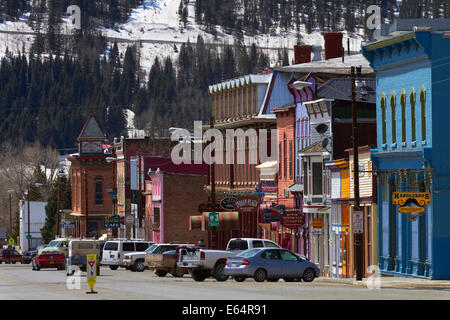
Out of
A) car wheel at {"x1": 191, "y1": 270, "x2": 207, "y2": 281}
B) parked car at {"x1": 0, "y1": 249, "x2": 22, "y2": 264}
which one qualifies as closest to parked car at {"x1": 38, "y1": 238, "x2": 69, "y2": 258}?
car wheel at {"x1": 191, "y1": 270, "x2": 207, "y2": 281}

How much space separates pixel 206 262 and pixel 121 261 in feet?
57.4

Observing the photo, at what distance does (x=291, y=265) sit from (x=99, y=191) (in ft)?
261

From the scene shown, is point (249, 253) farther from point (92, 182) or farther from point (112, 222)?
point (92, 182)

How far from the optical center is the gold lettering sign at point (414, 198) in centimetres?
4706

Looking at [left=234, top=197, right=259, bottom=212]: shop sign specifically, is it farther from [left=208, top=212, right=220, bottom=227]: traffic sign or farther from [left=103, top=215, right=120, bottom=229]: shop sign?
[left=103, top=215, right=120, bottom=229]: shop sign

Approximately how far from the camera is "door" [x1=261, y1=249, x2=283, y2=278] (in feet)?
157

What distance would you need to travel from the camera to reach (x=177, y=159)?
105562 mm

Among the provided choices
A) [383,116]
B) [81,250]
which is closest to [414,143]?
[383,116]

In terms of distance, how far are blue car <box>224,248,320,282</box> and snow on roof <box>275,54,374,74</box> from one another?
78.9 feet

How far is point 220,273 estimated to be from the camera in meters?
51.6

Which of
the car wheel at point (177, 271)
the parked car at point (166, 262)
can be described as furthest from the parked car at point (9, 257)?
the car wheel at point (177, 271)

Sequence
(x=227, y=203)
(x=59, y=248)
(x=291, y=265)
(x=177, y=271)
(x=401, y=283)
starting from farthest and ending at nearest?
(x=59, y=248), (x=227, y=203), (x=177, y=271), (x=291, y=265), (x=401, y=283)
